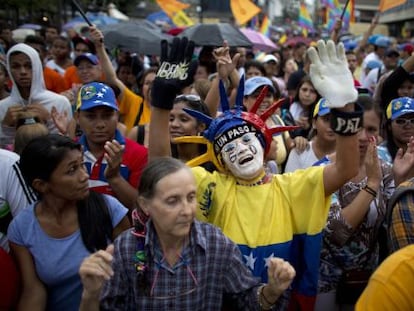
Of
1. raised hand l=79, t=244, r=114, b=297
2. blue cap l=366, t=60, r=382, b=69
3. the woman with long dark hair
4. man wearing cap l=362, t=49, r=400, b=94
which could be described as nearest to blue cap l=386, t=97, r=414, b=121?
the woman with long dark hair

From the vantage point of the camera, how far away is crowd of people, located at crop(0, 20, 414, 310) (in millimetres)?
1894

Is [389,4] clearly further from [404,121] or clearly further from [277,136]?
[404,121]

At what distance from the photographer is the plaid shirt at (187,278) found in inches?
74.7

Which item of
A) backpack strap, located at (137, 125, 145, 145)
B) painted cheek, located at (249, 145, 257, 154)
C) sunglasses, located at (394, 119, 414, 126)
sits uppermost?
painted cheek, located at (249, 145, 257, 154)

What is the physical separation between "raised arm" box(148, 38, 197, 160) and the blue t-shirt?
1.96 feet

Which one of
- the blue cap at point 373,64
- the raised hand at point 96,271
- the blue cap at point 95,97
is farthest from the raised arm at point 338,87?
the blue cap at point 373,64

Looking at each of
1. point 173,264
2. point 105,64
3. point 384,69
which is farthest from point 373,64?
point 173,264

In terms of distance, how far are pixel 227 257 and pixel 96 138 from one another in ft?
4.83

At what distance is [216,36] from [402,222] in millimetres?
5145

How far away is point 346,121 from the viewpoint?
206 cm

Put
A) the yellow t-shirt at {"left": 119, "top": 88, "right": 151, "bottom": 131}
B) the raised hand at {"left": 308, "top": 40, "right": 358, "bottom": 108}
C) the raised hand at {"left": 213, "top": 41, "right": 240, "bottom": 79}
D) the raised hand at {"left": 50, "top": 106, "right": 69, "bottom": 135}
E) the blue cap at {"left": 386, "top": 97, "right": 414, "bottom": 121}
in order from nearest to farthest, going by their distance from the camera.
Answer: the raised hand at {"left": 308, "top": 40, "right": 358, "bottom": 108}
the blue cap at {"left": 386, "top": 97, "right": 414, "bottom": 121}
the raised hand at {"left": 50, "top": 106, "right": 69, "bottom": 135}
the raised hand at {"left": 213, "top": 41, "right": 240, "bottom": 79}
the yellow t-shirt at {"left": 119, "top": 88, "right": 151, "bottom": 131}

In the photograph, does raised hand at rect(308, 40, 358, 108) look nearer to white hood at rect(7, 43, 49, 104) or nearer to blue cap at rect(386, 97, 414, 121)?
blue cap at rect(386, 97, 414, 121)

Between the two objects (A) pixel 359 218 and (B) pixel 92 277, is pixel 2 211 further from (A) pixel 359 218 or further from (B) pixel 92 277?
(A) pixel 359 218

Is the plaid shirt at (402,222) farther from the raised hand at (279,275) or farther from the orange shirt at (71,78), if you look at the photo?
the orange shirt at (71,78)
